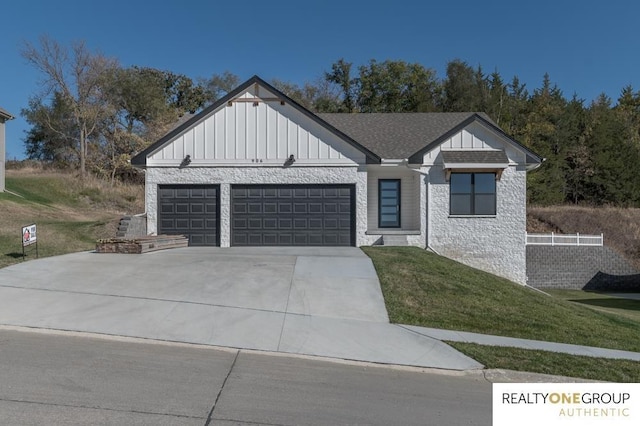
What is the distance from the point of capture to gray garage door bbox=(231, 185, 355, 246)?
17.7 m

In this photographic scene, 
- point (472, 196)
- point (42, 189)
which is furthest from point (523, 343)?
point (42, 189)

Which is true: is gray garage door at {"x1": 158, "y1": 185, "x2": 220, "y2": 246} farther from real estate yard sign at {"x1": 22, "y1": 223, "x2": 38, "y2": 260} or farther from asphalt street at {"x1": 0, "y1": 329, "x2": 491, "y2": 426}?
asphalt street at {"x1": 0, "y1": 329, "x2": 491, "y2": 426}

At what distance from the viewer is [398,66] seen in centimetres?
4341

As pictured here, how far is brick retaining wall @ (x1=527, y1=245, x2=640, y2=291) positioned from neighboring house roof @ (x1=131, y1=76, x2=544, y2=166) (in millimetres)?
6976

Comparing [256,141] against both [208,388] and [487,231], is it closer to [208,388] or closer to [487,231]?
[487,231]

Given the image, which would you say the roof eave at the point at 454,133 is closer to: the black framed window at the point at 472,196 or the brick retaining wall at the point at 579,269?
the black framed window at the point at 472,196

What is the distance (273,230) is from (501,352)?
450 inches

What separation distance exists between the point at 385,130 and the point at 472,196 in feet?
17.5

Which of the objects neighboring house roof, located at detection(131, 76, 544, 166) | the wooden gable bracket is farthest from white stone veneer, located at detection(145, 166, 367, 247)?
the wooden gable bracket

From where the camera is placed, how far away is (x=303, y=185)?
58.2 ft

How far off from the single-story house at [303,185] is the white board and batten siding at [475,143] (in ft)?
0.13

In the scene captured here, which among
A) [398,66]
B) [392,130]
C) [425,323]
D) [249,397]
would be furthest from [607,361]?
[398,66]

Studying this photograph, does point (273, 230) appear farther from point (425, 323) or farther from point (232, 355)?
point (232, 355)

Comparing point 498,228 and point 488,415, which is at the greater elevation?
point 498,228
